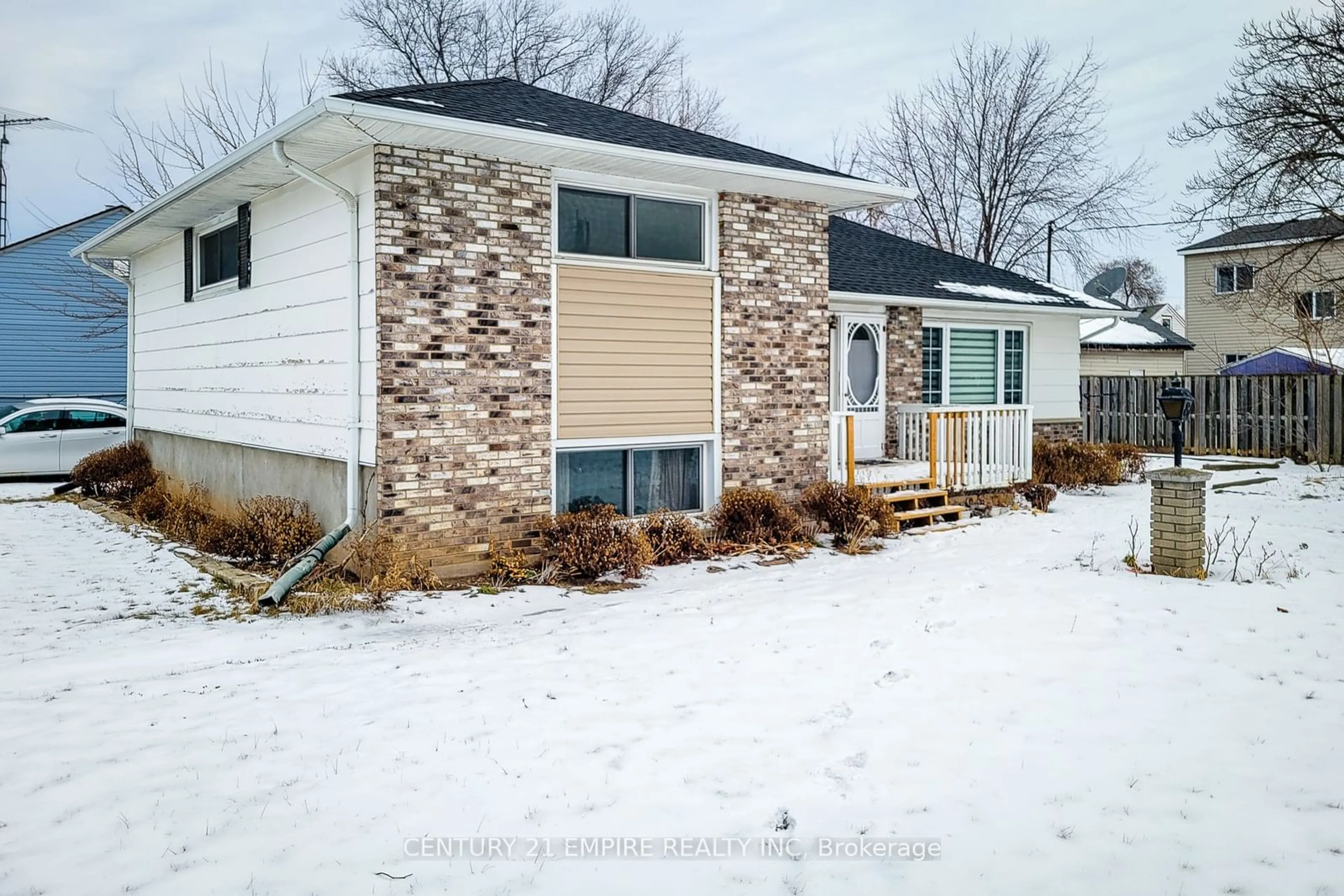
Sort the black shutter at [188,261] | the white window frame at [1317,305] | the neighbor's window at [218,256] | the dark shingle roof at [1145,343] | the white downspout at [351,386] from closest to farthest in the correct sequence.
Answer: the white downspout at [351,386]
the neighbor's window at [218,256]
the black shutter at [188,261]
the white window frame at [1317,305]
the dark shingle roof at [1145,343]

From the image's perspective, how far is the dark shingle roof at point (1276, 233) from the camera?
16.3 meters

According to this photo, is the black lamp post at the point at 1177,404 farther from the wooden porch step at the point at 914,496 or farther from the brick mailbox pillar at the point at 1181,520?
the wooden porch step at the point at 914,496

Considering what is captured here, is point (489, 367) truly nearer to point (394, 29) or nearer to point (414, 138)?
point (414, 138)

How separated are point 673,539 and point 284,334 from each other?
172 inches

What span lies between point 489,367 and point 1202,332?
30.5 metres

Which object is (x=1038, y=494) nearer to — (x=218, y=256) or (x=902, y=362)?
(x=902, y=362)

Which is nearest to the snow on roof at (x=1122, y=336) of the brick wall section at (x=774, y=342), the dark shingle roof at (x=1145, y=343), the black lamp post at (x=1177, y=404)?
the dark shingle roof at (x=1145, y=343)

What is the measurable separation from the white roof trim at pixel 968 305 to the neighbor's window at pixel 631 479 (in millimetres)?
4061

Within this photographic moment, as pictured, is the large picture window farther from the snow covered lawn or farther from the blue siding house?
the blue siding house

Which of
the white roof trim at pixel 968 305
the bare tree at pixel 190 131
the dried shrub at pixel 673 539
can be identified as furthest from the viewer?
the bare tree at pixel 190 131

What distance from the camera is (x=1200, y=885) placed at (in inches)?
131

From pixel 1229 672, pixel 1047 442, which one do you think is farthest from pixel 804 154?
pixel 1229 672

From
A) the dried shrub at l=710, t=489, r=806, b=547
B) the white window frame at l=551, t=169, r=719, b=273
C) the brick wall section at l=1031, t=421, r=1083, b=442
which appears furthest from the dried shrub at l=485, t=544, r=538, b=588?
the brick wall section at l=1031, t=421, r=1083, b=442

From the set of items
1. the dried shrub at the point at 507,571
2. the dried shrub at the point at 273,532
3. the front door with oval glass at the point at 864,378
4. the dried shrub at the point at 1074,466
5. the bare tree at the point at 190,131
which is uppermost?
the bare tree at the point at 190,131
